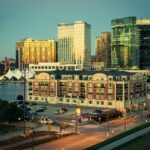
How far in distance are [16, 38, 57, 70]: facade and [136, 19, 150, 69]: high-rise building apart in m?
63.9

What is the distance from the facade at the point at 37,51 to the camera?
18562cm

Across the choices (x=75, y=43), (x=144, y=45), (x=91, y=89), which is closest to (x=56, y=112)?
(x=91, y=89)

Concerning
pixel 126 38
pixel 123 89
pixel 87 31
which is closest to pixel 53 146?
pixel 123 89

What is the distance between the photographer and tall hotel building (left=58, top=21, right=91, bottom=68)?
167988 mm

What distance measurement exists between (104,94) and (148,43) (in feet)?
254

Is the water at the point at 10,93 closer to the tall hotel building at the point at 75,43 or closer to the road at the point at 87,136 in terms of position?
the road at the point at 87,136

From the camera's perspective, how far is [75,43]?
171 meters

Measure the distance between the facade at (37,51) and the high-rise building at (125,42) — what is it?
6016 centimetres

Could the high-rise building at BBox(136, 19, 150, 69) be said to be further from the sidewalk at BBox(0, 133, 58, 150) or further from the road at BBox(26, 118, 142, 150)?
the sidewalk at BBox(0, 133, 58, 150)

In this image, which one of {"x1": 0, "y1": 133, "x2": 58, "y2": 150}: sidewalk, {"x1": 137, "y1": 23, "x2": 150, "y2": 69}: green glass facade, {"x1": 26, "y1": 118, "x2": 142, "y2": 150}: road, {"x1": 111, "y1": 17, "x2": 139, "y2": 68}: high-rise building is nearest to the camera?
{"x1": 0, "y1": 133, "x2": 58, "y2": 150}: sidewalk

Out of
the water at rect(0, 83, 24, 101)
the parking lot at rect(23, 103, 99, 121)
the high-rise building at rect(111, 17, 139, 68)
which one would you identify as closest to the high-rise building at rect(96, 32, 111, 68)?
the high-rise building at rect(111, 17, 139, 68)

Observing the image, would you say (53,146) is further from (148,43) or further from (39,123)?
(148,43)

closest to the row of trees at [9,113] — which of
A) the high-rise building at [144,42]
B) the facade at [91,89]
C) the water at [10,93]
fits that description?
the facade at [91,89]

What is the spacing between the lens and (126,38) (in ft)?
412
